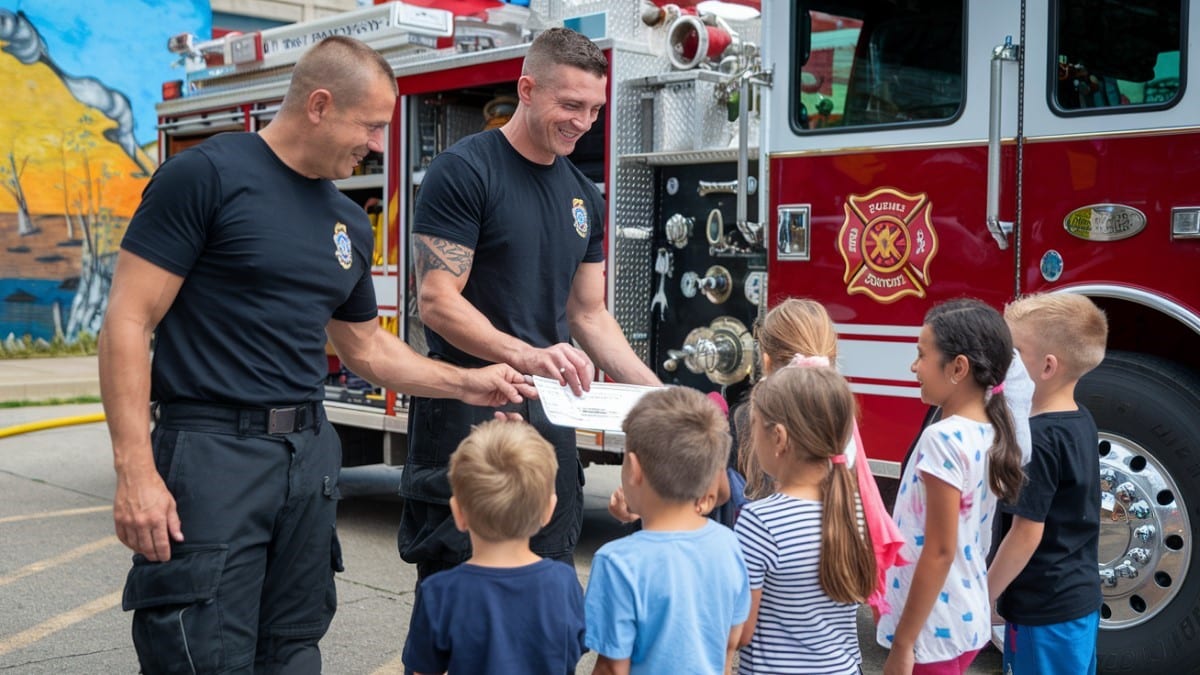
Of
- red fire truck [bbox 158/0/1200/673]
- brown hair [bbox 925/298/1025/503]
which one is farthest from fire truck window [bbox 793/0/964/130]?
brown hair [bbox 925/298/1025/503]

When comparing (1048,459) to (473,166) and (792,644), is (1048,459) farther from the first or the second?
(473,166)

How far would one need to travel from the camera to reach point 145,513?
280 cm

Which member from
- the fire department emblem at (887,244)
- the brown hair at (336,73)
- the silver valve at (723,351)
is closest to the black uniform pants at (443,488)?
the brown hair at (336,73)

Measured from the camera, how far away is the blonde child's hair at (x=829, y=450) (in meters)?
2.75

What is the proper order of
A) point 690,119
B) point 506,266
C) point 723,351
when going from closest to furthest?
point 506,266 → point 723,351 → point 690,119

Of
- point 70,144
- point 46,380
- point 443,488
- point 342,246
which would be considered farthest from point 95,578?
point 70,144

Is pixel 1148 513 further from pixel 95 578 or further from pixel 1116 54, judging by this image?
pixel 95 578

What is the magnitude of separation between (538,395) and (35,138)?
15.5 meters

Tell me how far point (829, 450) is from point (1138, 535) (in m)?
2.27

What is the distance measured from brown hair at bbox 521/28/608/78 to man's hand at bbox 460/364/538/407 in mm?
794

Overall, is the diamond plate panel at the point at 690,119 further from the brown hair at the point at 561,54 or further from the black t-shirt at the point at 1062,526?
the black t-shirt at the point at 1062,526

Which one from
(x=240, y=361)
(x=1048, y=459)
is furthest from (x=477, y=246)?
(x=1048, y=459)

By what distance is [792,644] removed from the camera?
2.80 m

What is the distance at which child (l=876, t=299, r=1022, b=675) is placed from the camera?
3.08m
